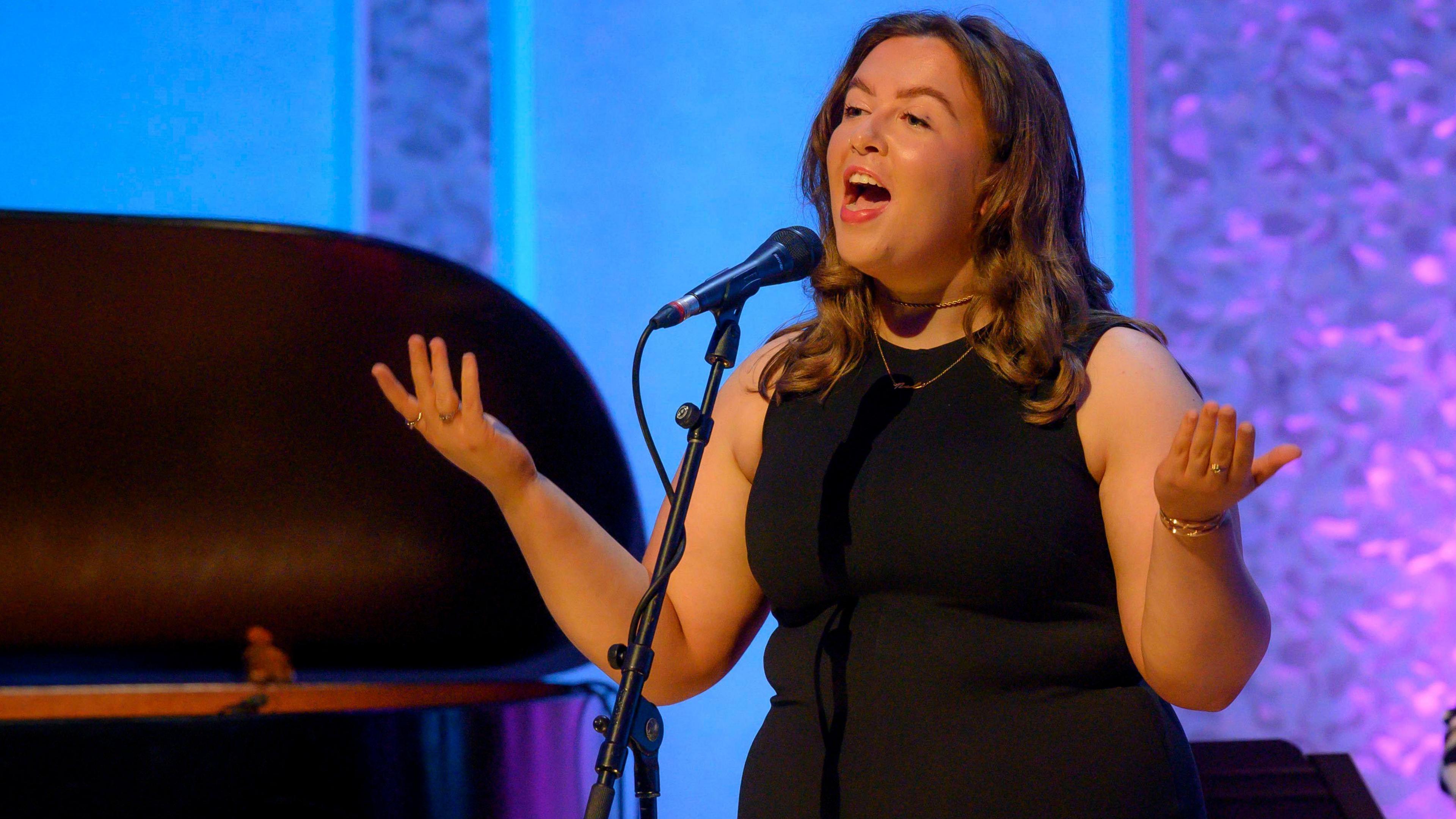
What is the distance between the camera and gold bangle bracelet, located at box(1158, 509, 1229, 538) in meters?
1.06

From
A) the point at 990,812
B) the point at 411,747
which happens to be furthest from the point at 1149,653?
the point at 411,747

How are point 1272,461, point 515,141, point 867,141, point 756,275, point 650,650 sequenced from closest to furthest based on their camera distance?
point 1272,461 → point 650,650 → point 756,275 → point 867,141 → point 515,141

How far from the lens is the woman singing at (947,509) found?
119 cm

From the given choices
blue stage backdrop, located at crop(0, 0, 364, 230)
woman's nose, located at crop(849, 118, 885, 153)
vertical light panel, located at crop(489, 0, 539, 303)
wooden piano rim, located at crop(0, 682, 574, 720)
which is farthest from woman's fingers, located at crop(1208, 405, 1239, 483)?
blue stage backdrop, located at crop(0, 0, 364, 230)

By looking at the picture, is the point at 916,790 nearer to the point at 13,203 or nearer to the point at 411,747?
the point at 411,747

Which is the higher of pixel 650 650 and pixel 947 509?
pixel 947 509

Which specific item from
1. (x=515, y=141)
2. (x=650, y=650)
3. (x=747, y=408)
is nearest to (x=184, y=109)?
(x=515, y=141)

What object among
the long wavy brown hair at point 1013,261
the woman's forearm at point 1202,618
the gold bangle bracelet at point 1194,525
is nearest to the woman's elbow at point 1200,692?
the woman's forearm at point 1202,618

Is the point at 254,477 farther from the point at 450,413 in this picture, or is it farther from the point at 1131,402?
the point at 1131,402

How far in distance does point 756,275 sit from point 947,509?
0.29 meters

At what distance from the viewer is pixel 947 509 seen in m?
1.25

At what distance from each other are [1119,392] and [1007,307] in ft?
0.54

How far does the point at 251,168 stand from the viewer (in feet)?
9.69

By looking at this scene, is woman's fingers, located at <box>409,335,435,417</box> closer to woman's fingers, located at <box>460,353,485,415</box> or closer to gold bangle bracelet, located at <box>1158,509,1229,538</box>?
woman's fingers, located at <box>460,353,485,415</box>
